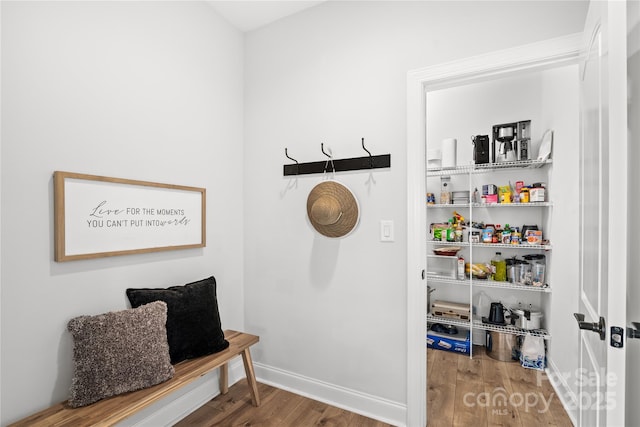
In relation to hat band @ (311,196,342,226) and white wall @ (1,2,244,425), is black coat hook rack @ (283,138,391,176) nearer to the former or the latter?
hat band @ (311,196,342,226)

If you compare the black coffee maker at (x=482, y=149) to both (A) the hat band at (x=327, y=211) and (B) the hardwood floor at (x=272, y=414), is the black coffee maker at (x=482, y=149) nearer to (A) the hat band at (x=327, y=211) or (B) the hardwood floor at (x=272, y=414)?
(A) the hat band at (x=327, y=211)

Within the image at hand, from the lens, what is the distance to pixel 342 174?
2.06 metres

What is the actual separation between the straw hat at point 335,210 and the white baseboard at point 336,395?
1.00 m

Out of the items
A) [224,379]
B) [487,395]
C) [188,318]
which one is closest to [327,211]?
[188,318]

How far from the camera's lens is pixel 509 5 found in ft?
5.33

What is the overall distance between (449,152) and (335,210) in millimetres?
1752

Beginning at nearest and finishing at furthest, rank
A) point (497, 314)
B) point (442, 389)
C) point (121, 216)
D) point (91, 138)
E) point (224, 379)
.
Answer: point (91, 138), point (121, 216), point (224, 379), point (442, 389), point (497, 314)

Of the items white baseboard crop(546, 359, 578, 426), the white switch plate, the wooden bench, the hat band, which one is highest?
the hat band

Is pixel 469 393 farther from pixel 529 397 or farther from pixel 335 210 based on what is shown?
pixel 335 210

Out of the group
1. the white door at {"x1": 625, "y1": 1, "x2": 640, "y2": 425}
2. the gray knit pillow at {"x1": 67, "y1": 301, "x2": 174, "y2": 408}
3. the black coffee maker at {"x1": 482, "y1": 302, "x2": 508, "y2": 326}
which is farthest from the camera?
the black coffee maker at {"x1": 482, "y1": 302, "x2": 508, "y2": 326}

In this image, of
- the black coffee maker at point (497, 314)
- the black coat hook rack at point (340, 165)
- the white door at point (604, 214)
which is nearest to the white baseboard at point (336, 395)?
the white door at point (604, 214)

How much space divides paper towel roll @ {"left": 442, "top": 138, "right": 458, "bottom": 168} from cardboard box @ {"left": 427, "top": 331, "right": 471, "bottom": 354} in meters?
1.66

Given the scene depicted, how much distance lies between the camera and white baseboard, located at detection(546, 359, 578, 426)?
2018 millimetres

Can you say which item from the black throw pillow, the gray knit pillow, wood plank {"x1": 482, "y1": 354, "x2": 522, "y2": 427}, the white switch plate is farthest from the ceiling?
wood plank {"x1": 482, "y1": 354, "x2": 522, "y2": 427}
